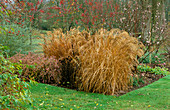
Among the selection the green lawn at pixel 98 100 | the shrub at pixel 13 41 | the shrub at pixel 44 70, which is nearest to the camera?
the green lawn at pixel 98 100

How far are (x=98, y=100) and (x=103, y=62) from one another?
3.22ft

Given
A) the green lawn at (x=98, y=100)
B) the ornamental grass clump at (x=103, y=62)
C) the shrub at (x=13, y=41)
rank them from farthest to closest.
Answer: the shrub at (x=13, y=41)
the ornamental grass clump at (x=103, y=62)
the green lawn at (x=98, y=100)

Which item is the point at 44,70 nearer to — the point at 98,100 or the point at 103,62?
the point at 103,62

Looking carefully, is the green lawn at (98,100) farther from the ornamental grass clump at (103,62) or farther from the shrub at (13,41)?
the shrub at (13,41)

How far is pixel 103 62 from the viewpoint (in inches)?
187

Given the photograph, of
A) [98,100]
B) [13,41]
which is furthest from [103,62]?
[13,41]

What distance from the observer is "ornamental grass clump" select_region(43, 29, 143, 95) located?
480cm

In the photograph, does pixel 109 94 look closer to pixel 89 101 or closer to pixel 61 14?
pixel 89 101

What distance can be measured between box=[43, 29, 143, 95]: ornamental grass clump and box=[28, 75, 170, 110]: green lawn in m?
0.33

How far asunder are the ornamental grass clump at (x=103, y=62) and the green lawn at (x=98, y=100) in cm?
33

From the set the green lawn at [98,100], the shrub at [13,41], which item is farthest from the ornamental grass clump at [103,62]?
the shrub at [13,41]

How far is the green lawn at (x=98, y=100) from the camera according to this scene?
3.81m

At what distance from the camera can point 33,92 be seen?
4.52 meters

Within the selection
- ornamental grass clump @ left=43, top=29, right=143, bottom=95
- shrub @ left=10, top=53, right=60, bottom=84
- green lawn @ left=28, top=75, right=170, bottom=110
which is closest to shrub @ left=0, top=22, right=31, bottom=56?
shrub @ left=10, top=53, right=60, bottom=84
